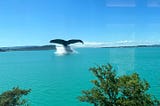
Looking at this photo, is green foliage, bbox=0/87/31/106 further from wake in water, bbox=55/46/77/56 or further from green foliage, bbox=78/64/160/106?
wake in water, bbox=55/46/77/56

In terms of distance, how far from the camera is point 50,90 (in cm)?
1683

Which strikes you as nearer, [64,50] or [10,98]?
[10,98]

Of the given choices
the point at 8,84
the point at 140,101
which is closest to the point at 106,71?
the point at 140,101

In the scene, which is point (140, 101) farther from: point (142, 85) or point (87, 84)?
point (87, 84)

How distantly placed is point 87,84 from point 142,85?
40.6 feet

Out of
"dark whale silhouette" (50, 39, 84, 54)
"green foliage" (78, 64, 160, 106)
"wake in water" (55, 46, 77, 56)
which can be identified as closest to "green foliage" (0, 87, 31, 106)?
"green foliage" (78, 64, 160, 106)

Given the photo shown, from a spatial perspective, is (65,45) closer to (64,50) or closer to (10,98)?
(64,50)

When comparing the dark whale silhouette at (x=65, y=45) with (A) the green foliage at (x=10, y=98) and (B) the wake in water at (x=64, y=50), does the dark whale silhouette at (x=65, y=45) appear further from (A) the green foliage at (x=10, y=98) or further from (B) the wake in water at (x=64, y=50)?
(A) the green foliage at (x=10, y=98)

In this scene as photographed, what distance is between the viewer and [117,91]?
6.07 meters

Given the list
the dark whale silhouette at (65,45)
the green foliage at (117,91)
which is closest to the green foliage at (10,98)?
the green foliage at (117,91)

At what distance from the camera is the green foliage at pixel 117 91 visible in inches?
232

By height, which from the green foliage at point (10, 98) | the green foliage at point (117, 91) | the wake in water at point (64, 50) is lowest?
the green foliage at point (10, 98)

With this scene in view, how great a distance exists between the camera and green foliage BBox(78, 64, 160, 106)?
19.3ft

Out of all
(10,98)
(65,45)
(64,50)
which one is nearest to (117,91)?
(10,98)
